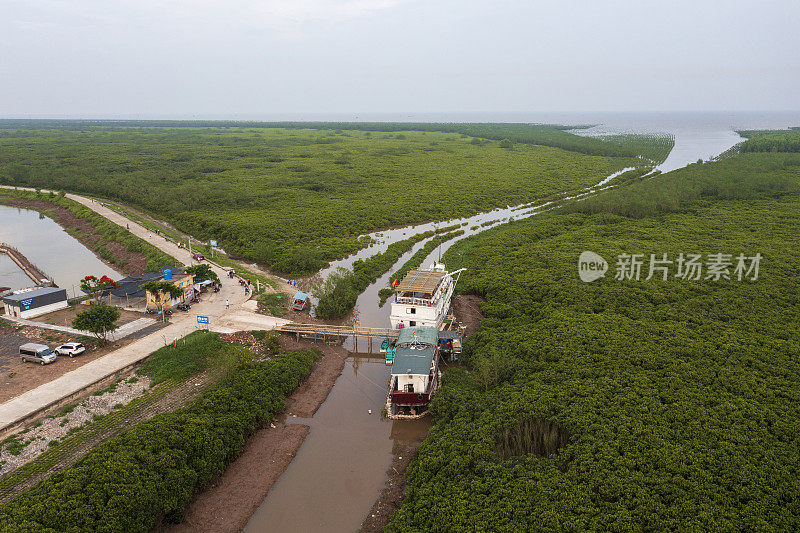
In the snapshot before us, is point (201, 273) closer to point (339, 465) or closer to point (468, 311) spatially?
point (468, 311)

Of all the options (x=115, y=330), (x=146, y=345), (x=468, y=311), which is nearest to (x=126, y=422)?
(x=146, y=345)

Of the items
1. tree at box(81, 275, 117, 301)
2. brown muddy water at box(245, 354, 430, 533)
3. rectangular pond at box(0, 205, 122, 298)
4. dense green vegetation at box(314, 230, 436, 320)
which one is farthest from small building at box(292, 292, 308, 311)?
rectangular pond at box(0, 205, 122, 298)

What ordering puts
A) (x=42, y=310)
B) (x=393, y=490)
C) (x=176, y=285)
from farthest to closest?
(x=176, y=285), (x=42, y=310), (x=393, y=490)

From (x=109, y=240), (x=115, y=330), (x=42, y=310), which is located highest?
(x=109, y=240)

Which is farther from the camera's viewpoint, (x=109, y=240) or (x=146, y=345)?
(x=109, y=240)

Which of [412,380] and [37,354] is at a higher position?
[37,354]

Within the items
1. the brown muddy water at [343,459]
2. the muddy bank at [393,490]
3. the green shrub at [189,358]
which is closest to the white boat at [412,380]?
the brown muddy water at [343,459]

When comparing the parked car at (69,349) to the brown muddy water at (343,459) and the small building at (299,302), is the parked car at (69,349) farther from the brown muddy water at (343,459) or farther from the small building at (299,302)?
the small building at (299,302)
